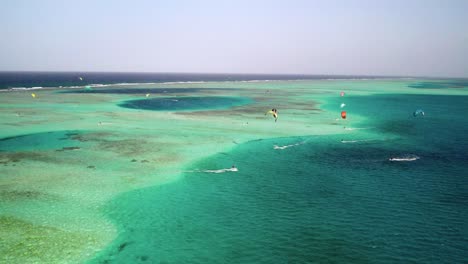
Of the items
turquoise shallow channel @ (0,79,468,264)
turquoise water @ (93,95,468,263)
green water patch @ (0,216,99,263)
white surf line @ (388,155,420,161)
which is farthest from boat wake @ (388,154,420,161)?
green water patch @ (0,216,99,263)

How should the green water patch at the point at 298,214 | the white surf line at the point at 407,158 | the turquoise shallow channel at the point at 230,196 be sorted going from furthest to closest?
the white surf line at the point at 407,158
the turquoise shallow channel at the point at 230,196
the green water patch at the point at 298,214

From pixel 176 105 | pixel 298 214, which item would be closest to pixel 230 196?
pixel 298 214

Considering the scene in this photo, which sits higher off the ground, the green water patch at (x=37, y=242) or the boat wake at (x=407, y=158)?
the boat wake at (x=407, y=158)

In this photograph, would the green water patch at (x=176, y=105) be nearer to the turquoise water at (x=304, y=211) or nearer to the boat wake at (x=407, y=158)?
the turquoise water at (x=304, y=211)

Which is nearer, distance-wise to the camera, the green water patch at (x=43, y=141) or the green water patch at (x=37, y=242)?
the green water patch at (x=37, y=242)

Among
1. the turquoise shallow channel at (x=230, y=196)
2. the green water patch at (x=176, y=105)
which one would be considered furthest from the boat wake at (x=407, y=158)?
the green water patch at (x=176, y=105)

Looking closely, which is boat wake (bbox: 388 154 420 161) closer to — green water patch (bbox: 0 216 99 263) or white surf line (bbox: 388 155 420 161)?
white surf line (bbox: 388 155 420 161)

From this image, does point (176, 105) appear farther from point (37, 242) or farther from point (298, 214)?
point (37, 242)

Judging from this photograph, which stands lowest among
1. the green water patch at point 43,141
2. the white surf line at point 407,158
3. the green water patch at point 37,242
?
the green water patch at point 37,242
